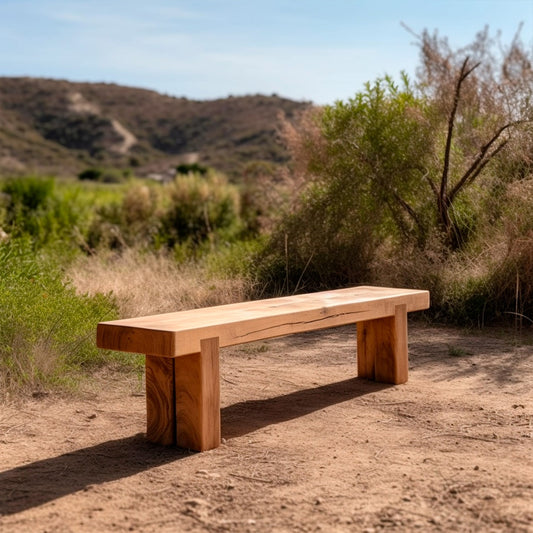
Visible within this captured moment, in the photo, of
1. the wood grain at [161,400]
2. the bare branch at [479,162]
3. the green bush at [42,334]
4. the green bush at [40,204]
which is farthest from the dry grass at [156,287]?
the green bush at [40,204]

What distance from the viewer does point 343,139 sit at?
8438 mm

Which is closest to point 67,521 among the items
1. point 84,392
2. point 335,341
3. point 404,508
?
point 404,508

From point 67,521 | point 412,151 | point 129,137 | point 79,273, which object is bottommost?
point 67,521

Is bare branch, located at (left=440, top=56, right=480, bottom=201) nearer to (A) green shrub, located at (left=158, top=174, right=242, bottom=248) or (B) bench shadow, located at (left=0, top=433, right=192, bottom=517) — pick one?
(B) bench shadow, located at (left=0, top=433, right=192, bottom=517)

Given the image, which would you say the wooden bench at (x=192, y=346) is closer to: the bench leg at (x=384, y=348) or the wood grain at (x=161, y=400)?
the wood grain at (x=161, y=400)

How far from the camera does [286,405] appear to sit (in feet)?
15.4

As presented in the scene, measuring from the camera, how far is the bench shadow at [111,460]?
3.30m

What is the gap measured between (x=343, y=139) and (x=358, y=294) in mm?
3696

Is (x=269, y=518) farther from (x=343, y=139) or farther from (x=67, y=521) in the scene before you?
(x=343, y=139)

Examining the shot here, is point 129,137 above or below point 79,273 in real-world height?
above

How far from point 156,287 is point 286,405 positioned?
361cm

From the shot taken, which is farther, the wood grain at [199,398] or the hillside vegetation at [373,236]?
the hillside vegetation at [373,236]

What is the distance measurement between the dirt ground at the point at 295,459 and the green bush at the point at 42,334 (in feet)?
0.77

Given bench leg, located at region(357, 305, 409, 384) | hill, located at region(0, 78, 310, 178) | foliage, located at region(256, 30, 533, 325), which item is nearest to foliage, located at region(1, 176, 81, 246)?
foliage, located at region(256, 30, 533, 325)
